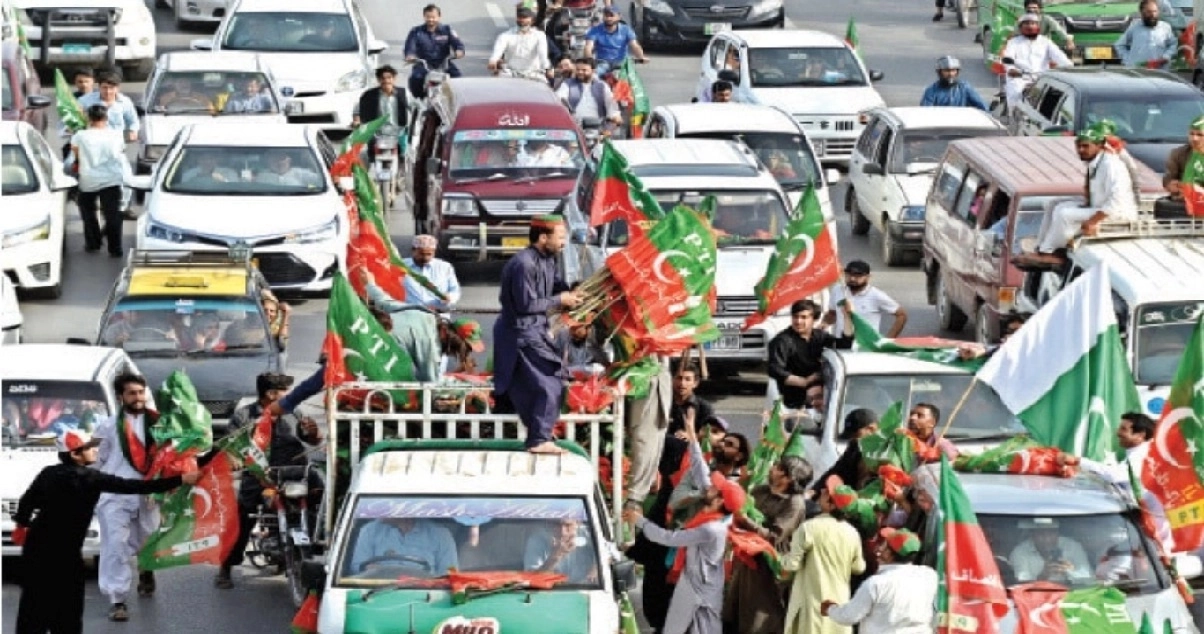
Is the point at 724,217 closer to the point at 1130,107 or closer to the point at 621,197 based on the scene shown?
the point at 621,197

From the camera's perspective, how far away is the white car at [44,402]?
815 inches

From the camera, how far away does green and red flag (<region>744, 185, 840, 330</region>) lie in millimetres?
22234

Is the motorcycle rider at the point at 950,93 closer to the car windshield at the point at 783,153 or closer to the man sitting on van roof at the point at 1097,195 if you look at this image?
the car windshield at the point at 783,153

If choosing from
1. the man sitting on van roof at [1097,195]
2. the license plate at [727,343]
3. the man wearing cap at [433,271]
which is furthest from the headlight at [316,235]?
the man sitting on van roof at [1097,195]

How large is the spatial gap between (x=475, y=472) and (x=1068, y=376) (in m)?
3.71

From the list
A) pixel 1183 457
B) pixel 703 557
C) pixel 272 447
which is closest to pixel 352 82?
pixel 272 447

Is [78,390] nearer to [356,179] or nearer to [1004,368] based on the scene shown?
[356,179]

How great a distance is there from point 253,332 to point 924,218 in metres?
7.47

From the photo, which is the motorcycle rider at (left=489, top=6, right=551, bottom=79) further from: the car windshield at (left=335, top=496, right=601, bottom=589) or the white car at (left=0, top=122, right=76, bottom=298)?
the car windshield at (left=335, top=496, right=601, bottom=589)

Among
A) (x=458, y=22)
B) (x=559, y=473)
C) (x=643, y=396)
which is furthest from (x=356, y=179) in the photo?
(x=458, y=22)

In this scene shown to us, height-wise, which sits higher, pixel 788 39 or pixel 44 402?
pixel 44 402

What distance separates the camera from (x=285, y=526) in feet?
64.2

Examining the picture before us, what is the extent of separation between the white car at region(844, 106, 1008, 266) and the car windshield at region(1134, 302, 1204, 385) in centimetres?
777

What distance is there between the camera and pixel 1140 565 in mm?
16531
